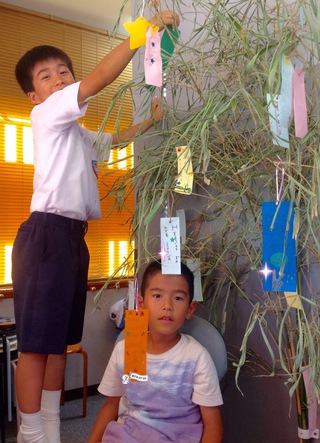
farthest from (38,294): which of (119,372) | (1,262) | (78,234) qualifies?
(1,262)

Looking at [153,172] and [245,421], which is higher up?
[153,172]

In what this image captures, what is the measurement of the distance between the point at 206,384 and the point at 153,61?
884 mm

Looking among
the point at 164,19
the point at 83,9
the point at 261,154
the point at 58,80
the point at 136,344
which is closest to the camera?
the point at 261,154

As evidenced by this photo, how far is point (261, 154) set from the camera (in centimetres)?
122

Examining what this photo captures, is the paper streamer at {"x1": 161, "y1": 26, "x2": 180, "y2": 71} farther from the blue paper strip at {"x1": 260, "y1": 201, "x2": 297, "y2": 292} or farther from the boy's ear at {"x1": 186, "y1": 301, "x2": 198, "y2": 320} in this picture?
the boy's ear at {"x1": 186, "y1": 301, "x2": 198, "y2": 320}

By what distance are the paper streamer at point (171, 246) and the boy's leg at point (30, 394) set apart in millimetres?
601

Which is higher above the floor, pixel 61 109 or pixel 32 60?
pixel 32 60

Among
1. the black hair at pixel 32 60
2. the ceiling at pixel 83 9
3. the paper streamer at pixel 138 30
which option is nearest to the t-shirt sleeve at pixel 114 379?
the paper streamer at pixel 138 30

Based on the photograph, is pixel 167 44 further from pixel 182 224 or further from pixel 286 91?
pixel 182 224

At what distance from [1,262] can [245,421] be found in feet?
8.38

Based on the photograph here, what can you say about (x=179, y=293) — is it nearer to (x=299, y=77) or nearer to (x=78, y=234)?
(x=78, y=234)

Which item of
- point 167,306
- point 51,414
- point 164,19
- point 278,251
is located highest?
point 164,19

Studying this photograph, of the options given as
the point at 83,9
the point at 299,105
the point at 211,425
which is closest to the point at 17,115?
the point at 83,9

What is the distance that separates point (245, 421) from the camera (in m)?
1.79
